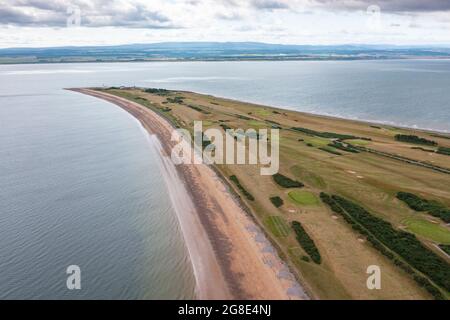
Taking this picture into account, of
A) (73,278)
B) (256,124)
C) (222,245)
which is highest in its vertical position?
(256,124)

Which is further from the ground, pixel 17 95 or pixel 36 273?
pixel 17 95

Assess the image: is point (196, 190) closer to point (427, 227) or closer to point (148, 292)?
point (148, 292)

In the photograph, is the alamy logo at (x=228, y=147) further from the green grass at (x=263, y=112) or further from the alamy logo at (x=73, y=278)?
the alamy logo at (x=73, y=278)

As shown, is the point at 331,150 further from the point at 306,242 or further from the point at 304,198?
the point at 306,242

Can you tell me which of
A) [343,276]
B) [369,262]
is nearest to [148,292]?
[343,276]

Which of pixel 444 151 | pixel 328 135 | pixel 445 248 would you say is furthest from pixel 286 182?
pixel 444 151

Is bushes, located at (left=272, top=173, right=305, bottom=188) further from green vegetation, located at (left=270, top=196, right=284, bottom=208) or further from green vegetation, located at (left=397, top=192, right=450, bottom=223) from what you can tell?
green vegetation, located at (left=397, top=192, right=450, bottom=223)

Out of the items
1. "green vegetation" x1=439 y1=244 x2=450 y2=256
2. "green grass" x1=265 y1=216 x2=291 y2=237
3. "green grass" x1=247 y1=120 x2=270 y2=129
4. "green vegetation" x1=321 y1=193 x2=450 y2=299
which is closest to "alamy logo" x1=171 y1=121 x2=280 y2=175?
"green grass" x1=247 y1=120 x2=270 y2=129
